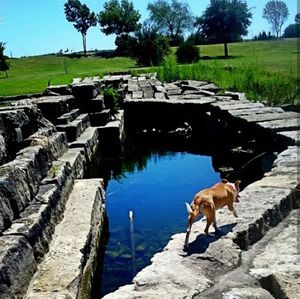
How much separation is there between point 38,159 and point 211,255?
2817mm

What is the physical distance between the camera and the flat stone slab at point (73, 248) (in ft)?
12.5

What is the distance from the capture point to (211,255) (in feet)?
11.4

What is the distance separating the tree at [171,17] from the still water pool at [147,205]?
82529 millimetres

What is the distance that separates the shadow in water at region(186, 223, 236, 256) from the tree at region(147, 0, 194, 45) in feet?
291

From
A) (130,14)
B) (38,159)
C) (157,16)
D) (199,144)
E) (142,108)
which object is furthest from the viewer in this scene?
(157,16)

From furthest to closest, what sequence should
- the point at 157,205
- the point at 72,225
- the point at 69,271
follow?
the point at 157,205, the point at 72,225, the point at 69,271

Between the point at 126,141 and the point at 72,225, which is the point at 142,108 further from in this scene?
the point at 72,225

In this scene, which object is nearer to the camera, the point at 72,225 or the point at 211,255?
the point at 211,255

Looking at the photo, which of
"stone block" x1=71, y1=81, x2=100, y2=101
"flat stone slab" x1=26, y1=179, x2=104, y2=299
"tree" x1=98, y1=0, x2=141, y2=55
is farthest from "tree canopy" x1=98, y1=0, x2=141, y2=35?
"flat stone slab" x1=26, y1=179, x2=104, y2=299

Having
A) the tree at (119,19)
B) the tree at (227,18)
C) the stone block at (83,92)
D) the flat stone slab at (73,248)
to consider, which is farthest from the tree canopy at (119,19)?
the flat stone slab at (73,248)

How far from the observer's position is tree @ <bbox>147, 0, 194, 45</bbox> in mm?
90125

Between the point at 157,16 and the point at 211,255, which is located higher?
the point at 157,16

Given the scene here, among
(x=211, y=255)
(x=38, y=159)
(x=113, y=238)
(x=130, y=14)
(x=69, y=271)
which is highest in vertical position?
(x=130, y=14)

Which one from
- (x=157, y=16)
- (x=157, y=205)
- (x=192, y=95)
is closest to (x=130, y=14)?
(x=157, y=16)
